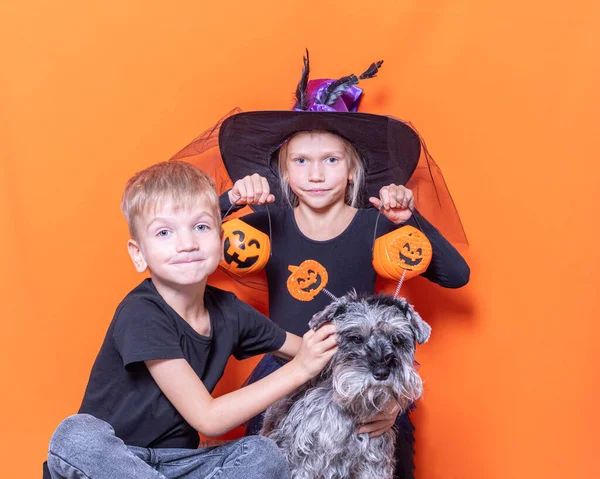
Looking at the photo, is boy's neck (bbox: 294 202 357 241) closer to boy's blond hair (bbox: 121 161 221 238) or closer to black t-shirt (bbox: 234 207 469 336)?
black t-shirt (bbox: 234 207 469 336)

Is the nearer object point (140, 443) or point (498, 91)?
point (140, 443)

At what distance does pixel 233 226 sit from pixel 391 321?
2.27 ft

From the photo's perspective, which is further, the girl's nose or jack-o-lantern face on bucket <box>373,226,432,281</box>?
the girl's nose

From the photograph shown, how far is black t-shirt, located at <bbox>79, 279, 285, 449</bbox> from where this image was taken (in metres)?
1.79

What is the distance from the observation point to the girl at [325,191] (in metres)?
2.25

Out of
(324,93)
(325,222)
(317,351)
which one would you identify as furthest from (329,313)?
(324,93)

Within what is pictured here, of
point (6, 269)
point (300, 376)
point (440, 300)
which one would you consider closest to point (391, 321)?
point (300, 376)

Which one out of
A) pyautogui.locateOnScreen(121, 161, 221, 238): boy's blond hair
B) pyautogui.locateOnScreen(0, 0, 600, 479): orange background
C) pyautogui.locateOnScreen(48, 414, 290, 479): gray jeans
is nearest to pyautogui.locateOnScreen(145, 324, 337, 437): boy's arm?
pyautogui.locateOnScreen(48, 414, 290, 479): gray jeans

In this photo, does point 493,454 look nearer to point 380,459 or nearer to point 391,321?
point 380,459

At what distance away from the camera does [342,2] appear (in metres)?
2.70

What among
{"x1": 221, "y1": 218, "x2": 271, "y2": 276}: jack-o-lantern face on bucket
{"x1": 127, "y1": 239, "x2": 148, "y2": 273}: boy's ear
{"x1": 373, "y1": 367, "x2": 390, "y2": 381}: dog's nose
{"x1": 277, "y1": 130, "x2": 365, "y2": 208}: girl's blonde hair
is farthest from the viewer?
{"x1": 277, "y1": 130, "x2": 365, "y2": 208}: girl's blonde hair

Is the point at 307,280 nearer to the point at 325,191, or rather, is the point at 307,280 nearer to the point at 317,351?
the point at 325,191

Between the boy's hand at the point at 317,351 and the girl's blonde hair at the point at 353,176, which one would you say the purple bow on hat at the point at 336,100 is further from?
the boy's hand at the point at 317,351

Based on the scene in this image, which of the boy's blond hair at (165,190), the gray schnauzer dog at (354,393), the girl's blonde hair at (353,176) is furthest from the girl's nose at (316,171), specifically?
the gray schnauzer dog at (354,393)
